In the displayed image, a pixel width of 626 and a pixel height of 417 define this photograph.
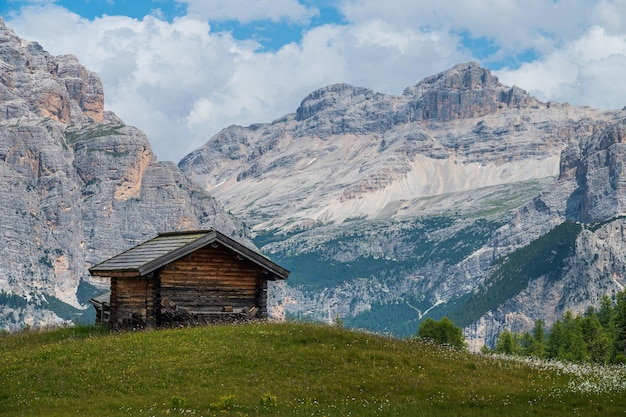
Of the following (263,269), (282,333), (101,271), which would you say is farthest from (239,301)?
(282,333)

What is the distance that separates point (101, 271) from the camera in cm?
4175

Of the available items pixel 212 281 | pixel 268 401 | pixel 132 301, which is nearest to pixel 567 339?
pixel 212 281

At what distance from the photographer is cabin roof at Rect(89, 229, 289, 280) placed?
129ft

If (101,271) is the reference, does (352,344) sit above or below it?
below

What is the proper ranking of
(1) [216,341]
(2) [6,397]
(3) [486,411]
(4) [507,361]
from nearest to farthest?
(3) [486,411] < (2) [6,397] < (1) [216,341] < (4) [507,361]

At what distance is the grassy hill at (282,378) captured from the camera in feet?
83.6

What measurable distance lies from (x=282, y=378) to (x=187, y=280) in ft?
43.9

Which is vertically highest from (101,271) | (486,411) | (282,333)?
(101,271)

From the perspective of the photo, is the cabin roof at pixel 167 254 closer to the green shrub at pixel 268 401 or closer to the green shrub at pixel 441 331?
the green shrub at pixel 268 401

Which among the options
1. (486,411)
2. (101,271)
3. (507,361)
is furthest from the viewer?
(101,271)

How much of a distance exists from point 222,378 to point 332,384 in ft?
11.5

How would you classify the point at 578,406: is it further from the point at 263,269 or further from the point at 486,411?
the point at 263,269

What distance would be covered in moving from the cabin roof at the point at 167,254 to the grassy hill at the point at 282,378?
4.70m

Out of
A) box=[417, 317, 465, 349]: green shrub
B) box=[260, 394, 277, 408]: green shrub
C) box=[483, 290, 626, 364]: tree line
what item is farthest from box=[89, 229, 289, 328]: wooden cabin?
box=[417, 317, 465, 349]: green shrub
